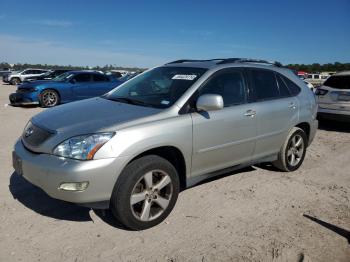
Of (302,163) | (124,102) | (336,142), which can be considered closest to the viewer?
(124,102)

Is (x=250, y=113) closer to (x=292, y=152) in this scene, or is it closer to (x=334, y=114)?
(x=292, y=152)

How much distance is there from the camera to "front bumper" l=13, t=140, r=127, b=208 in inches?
125

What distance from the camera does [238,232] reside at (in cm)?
365

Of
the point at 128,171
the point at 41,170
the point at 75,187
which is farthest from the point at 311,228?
the point at 41,170

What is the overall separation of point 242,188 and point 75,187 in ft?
8.26

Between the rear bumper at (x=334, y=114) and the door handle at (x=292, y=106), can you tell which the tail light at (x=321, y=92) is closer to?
the rear bumper at (x=334, y=114)

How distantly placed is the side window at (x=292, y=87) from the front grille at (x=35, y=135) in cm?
363

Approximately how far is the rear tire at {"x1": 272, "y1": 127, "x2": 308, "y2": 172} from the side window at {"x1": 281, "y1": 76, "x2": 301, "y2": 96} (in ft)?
1.86

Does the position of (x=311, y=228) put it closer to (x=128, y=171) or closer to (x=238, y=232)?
(x=238, y=232)

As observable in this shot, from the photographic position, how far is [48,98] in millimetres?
13078

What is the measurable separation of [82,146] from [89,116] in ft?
1.98

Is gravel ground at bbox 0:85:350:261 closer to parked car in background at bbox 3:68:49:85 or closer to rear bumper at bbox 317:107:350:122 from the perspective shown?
rear bumper at bbox 317:107:350:122

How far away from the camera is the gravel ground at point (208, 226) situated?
3.23 metres

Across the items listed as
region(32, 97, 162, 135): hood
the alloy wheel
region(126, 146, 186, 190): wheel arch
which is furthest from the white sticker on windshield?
the alloy wheel
